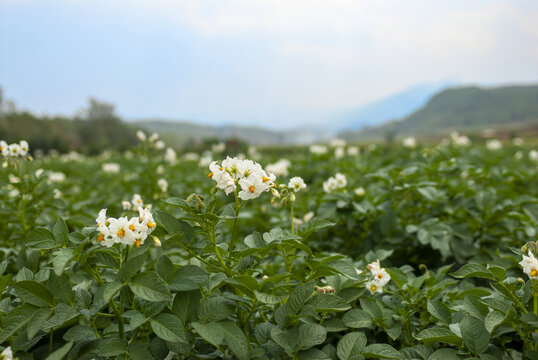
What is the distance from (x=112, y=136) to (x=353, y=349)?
70806 millimetres

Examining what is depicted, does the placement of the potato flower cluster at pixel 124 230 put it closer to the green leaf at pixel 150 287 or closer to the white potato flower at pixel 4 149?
the green leaf at pixel 150 287

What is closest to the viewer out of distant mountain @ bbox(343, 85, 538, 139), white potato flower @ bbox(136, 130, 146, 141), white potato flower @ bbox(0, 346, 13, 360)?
white potato flower @ bbox(0, 346, 13, 360)

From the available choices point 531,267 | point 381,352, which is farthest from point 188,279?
point 531,267

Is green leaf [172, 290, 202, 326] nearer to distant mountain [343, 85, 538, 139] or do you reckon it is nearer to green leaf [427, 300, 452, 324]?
green leaf [427, 300, 452, 324]

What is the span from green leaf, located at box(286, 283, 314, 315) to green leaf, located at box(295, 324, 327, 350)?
76 millimetres

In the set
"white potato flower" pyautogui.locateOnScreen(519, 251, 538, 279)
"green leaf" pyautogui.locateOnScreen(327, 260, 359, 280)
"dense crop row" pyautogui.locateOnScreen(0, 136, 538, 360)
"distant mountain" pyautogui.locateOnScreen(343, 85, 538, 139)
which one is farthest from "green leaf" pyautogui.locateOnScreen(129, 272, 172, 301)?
"distant mountain" pyautogui.locateOnScreen(343, 85, 538, 139)

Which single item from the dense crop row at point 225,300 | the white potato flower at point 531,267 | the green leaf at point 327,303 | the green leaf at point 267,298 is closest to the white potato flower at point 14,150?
the dense crop row at point 225,300

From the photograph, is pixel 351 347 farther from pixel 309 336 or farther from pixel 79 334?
pixel 79 334

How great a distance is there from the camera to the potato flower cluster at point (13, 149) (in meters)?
2.65

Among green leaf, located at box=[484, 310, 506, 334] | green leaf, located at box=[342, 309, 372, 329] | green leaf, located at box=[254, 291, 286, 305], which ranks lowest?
green leaf, located at box=[342, 309, 372, 329]

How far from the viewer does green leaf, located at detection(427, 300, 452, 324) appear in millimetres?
1691

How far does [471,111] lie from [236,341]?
552 feet

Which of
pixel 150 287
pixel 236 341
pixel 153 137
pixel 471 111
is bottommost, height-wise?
pixel 236 341

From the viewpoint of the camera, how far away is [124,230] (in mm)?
1423
